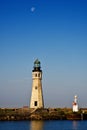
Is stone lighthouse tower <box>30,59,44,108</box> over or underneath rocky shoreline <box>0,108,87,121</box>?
over

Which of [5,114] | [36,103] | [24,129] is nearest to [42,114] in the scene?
[36,103]

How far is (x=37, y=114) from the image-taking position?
81438 mm

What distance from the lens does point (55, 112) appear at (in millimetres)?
85188

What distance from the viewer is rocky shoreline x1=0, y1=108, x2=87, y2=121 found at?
8169 cm

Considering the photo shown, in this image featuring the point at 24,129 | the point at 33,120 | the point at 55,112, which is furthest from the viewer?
the point at 55,112

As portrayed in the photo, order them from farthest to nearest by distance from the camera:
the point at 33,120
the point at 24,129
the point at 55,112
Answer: the point at 55,112
the point at 33,120
the point at 24,129

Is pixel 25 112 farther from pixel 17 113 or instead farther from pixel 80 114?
pixel 80 114

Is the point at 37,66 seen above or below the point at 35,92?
above

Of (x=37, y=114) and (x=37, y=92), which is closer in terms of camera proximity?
(x=37, y=114)

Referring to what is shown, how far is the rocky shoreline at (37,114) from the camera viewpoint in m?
81.7

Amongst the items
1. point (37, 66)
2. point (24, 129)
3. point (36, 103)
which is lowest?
point (24, 129)

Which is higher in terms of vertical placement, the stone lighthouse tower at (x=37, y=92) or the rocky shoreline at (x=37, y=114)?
the stone lighthouse tower at (x=37, y=92)

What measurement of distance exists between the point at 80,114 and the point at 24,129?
25.0m

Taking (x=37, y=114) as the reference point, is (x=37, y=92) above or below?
above
